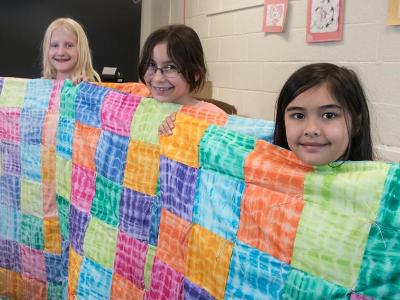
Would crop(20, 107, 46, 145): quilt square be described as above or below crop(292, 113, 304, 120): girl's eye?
below

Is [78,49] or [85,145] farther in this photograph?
[78,49]

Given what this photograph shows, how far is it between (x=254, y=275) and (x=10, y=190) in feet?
3.90

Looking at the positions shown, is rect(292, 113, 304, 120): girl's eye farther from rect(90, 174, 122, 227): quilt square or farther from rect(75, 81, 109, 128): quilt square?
rect(75, 81, 109, 128): quilt square

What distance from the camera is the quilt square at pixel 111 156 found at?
1.31 metres

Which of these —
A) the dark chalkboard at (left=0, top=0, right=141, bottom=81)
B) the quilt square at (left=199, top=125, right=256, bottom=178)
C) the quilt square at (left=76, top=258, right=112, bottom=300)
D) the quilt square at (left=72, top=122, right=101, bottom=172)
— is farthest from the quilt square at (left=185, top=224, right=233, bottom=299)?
the dark chalkboard at (left=0, top=0, right=141, bottom=81)

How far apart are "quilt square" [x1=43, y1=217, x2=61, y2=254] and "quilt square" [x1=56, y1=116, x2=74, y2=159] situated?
281 mm

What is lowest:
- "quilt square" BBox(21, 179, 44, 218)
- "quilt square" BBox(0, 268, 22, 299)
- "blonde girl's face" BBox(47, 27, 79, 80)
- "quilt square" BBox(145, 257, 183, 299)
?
"quilt square" BBox(0, 268, 22, 299)

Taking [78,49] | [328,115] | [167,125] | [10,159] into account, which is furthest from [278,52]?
[328,115]

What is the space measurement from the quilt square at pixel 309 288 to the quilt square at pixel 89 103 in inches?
32.2

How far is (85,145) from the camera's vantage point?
4.76ft

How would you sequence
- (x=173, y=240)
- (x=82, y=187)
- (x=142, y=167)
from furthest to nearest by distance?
(x=82, y=187) → (x=142, y=167) → (x=173, y=240)

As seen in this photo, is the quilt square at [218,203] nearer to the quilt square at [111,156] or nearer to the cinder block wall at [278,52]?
the quilt square at [111,156]

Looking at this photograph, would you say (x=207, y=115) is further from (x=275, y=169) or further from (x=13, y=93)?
(x=13, y=93)

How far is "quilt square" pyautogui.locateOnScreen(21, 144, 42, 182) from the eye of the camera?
65.4 inches
